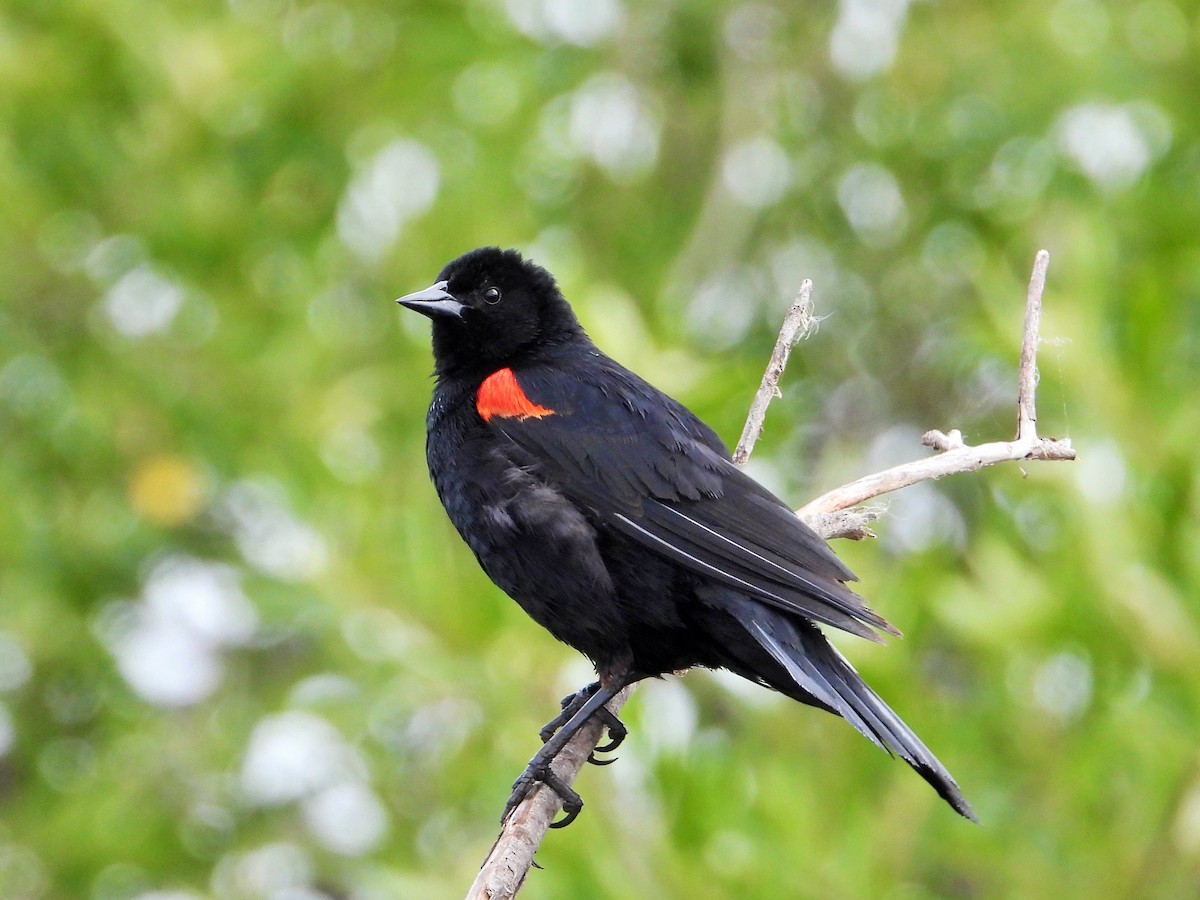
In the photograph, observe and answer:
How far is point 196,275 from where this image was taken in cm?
770

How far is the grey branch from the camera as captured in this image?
3027 mm

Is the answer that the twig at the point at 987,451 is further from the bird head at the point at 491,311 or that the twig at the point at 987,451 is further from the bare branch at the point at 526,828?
the bird head at the point at 491,311

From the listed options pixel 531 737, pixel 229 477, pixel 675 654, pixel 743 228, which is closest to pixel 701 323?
pixel 743 228

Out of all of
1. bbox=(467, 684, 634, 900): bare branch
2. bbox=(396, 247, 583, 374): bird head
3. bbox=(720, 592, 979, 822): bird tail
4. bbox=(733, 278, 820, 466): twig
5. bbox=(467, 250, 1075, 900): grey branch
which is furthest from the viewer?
bbox=(396, 247, 583, 374): bird head

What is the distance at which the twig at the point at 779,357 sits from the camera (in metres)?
3.39

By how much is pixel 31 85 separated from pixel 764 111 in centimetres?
386

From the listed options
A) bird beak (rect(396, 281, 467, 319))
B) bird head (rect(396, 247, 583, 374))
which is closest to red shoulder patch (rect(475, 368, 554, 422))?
bird head (rect(396, 247, 583, 374))

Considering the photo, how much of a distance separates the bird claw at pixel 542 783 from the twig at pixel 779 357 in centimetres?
91

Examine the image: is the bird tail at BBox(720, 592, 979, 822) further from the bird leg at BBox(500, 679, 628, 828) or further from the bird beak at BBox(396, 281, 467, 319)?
the bird beak at BBox(396, 281, 467, 319)

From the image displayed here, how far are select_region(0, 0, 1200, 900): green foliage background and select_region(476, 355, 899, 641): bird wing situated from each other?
5.16 feet

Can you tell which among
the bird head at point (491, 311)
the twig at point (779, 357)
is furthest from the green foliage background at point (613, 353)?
the twig at point (779, 357)

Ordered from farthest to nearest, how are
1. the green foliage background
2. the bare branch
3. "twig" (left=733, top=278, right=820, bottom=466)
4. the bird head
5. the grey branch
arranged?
the green foliage background → the bird head → "twig" (left=733, top=278, right=820, bottom=466) → the grey branch → the bare branch

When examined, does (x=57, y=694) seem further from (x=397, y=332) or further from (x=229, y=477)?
(x=397, y=332)

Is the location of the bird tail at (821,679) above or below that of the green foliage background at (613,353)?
below
